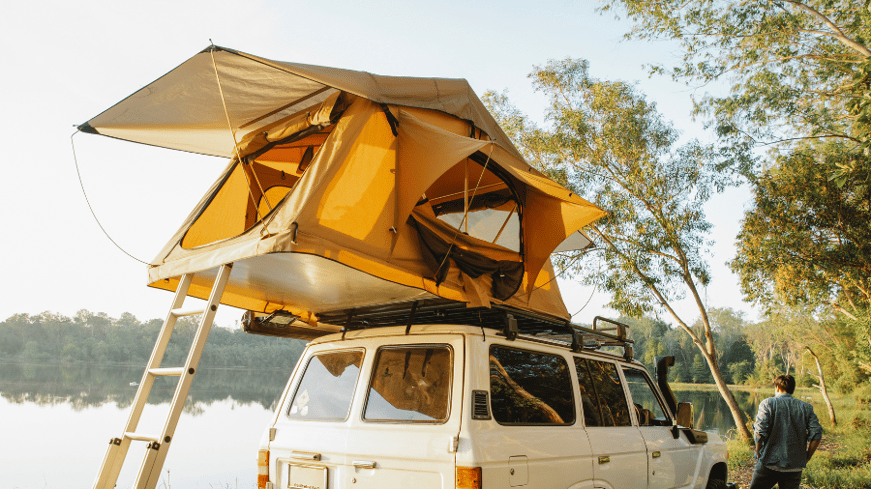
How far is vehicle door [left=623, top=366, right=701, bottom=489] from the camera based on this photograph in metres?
4.62

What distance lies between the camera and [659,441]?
15.6 feet

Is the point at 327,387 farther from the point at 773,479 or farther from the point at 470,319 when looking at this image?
the point at 773,479

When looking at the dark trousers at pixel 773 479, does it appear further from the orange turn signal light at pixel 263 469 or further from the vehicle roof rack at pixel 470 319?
the orange turn signal light at pixel 263 469

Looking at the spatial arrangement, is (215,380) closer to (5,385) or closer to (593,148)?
(5,385)

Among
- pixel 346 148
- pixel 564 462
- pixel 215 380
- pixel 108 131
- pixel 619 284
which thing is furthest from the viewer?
pixel 215 380

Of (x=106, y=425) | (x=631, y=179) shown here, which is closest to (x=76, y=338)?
(x=106, y=425)

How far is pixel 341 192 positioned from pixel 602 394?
2.46 m

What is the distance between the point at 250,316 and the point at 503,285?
2.24 metres

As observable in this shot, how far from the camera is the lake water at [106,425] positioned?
571 inches

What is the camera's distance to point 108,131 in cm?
458

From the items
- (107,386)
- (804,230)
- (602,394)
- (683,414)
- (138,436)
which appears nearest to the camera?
(138,436)

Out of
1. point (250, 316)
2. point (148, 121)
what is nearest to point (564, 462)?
point (250, 316)

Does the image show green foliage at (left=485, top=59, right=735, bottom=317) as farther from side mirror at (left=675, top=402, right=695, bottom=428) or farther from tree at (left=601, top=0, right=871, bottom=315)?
side mirror at (left=675, top=402, right=695, bottom=428)

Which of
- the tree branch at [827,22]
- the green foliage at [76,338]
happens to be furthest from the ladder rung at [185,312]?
the green foliage at [76,338]
